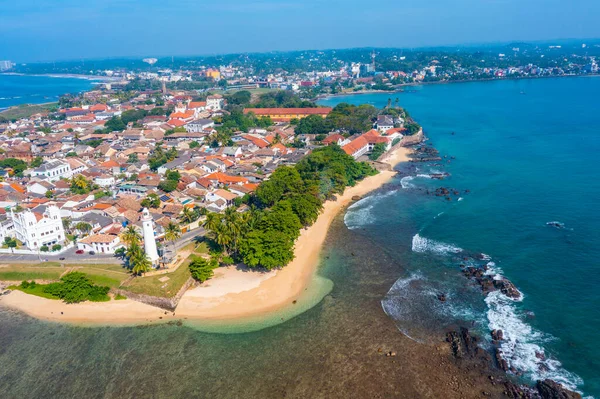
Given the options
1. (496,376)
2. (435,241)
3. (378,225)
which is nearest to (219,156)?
(378,225)

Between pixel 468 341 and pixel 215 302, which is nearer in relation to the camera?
pixel 468 341

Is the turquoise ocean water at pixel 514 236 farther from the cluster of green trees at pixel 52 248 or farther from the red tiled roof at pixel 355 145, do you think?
the cluster of green trees at pixel 52 248

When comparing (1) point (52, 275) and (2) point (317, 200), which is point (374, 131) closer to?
(2) point (317, 200)

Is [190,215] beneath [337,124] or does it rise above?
beneath

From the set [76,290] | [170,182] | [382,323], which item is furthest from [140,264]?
[170,182]

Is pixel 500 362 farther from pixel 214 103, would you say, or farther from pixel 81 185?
pixel 214 103

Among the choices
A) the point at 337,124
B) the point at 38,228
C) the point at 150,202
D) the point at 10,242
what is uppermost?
the point at 337,124

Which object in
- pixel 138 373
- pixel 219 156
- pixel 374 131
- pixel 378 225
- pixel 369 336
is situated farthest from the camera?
pixel 374 131
